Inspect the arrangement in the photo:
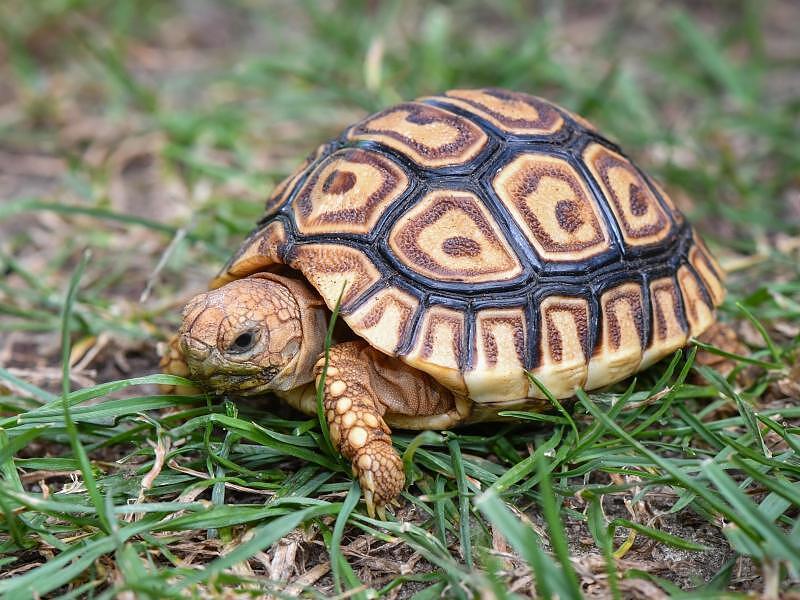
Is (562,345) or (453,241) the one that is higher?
(453,241)

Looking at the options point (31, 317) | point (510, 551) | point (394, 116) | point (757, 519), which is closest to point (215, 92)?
point (31, 317)

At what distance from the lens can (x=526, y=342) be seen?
265 centimetres

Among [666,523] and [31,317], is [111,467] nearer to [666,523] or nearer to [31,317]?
[31,317]

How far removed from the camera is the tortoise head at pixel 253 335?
2.51 m

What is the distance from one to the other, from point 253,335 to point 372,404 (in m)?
0.46

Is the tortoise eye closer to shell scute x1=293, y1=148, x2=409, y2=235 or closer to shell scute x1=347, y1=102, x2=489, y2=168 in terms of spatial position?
shell scute x1=293, y1=148, x2=409, y2=235

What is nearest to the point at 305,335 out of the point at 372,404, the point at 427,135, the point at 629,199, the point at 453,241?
the point at 372,404

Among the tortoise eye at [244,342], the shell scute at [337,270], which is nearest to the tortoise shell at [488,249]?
the shell scute at [337,270]

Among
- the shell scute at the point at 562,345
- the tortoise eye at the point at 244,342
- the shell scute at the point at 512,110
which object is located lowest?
the shell scute at the point at 562,345

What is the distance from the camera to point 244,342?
101 inches

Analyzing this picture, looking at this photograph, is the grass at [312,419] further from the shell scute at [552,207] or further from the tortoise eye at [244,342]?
the shell scute at [552,207]

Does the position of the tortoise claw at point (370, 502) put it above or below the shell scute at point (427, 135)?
below

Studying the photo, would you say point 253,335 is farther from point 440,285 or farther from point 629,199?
point 629,199

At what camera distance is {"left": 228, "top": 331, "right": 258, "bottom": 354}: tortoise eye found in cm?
254
